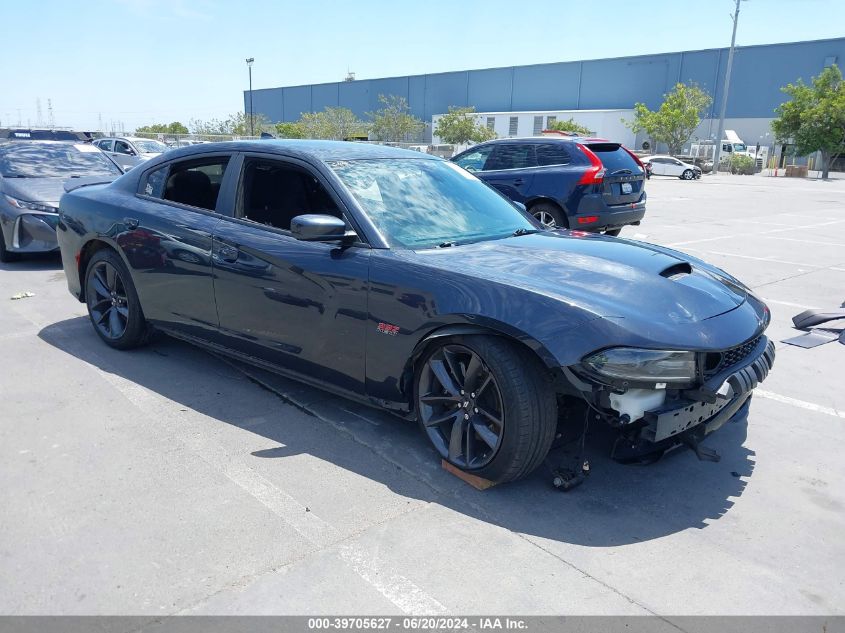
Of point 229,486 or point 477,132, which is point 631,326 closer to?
point 229,486

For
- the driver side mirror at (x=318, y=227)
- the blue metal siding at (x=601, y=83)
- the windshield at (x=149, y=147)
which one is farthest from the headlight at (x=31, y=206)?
the blue metal siding at (x=601, y=83)

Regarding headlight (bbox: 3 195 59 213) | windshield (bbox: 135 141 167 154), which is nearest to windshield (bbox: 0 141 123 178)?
headlight (bbox: 3 195 59 213)

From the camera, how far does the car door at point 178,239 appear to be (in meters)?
4.47

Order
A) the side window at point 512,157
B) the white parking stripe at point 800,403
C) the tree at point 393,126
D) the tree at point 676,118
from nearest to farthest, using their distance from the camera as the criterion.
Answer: the white parking stripe at point 800,403
the side window at point 512,157
the tree at point 676,118
the tree at point 393,126

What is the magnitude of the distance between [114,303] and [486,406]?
344cm

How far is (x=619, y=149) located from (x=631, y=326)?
7.94m

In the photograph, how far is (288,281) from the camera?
→ 3.92 metres

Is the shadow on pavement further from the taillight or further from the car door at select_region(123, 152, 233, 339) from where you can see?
the taillight

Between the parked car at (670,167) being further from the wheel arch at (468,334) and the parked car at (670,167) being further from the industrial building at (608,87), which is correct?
the wheel arch at (468,334)

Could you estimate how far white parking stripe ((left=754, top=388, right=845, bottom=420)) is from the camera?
441cm

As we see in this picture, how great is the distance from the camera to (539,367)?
10.3ft

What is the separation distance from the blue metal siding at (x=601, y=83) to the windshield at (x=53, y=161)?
206ft

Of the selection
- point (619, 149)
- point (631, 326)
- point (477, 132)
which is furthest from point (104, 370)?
point (477, 132)

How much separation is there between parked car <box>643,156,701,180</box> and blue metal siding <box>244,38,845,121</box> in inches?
921
